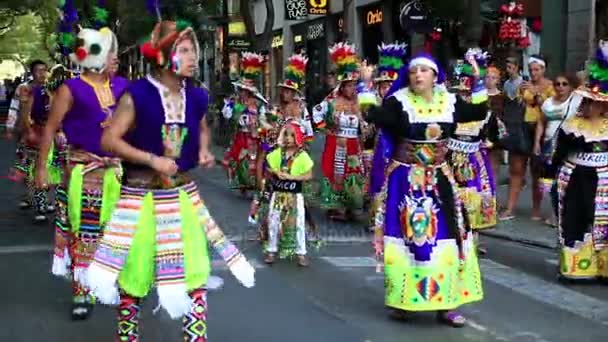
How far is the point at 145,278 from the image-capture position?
4.75 meters

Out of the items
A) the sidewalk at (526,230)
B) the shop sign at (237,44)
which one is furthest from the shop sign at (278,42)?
the sidewalk at (526,230)

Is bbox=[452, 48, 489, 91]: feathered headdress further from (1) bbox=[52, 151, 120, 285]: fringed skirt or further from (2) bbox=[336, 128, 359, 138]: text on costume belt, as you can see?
(1) bbox=[52, 151, 120, 285]: fringed skirt

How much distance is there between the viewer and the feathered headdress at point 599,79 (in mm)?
7594

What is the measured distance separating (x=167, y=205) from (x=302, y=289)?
9.82 feet

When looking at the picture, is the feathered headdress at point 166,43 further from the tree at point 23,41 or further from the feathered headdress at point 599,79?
the tree at point 23,41

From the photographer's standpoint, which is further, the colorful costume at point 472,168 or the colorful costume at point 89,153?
the colorful costume at point 472,168

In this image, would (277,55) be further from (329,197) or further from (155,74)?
(155,74)

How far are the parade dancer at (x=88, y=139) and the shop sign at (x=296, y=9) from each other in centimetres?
2102

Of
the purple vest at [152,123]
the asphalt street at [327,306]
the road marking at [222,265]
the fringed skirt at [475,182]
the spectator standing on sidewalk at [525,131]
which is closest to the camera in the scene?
the purple vest at [152,123]

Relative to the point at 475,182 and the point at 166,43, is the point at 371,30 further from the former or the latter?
the point at 166,43

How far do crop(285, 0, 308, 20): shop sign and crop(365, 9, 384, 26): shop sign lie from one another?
207cm

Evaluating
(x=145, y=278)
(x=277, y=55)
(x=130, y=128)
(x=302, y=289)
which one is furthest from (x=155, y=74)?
(x=277, y=55)

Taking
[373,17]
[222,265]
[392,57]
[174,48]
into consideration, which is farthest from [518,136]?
[373,17]

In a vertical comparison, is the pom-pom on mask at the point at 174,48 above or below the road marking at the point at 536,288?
above
